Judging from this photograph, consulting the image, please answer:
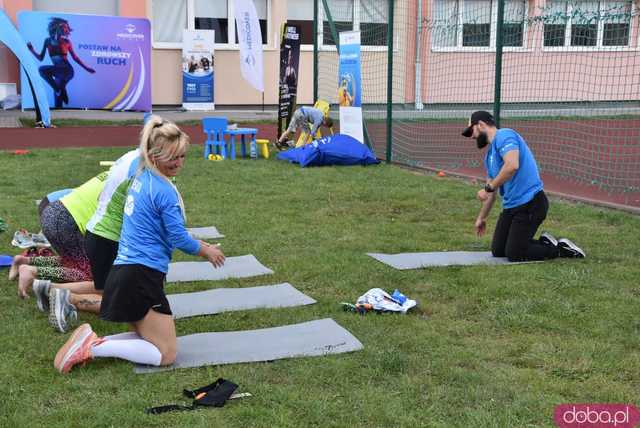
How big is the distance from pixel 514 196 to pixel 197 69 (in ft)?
51.4

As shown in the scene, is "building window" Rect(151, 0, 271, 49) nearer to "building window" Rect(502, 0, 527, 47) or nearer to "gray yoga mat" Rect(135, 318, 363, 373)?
"building window" Rect(502, 0, 527, 47)

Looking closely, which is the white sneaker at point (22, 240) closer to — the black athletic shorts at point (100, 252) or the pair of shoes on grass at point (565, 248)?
the black athletic shorts at point (100, 252)

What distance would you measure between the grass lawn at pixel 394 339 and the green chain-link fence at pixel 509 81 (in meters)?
4.67

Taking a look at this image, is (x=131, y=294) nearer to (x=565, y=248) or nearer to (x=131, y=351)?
(x=131, y=351)

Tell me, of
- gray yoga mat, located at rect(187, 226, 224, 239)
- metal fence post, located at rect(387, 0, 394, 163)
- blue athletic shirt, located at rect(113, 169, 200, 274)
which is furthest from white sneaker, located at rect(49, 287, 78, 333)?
metal fence post, located at rect(387, 0, 394, 163)

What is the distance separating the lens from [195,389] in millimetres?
3721

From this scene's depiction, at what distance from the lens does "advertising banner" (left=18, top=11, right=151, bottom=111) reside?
18.9 meters

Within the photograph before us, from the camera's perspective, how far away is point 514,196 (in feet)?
21.3

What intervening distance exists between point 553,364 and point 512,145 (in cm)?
263

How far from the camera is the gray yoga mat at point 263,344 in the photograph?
13.5ft

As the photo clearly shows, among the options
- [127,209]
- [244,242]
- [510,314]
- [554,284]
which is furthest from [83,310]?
[554,284]

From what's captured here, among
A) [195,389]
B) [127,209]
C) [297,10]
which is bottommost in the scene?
[195,389]

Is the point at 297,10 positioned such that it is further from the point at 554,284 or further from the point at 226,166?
the point at 554,284
